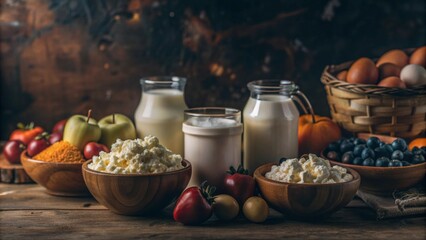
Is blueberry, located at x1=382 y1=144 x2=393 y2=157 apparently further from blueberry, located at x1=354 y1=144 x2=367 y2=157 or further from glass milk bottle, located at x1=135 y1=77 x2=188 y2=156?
glass milk bottle, located at x1=135 y1=77 x2=188 y2=156

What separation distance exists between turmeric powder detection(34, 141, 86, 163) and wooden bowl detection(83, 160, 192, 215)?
0.68 ft

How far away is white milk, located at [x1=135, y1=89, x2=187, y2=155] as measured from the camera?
2.09m

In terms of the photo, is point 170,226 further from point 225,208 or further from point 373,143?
point 373,143

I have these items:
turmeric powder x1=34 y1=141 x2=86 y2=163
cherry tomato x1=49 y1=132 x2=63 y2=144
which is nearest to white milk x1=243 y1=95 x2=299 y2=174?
turmeric powder x1=34 y1=141 x2=86 y2=163

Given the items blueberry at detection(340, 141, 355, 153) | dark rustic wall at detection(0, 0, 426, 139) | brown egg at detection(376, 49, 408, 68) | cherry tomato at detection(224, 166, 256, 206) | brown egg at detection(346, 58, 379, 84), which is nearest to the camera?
cherry tomato at detection(224, 166, 256, 206)

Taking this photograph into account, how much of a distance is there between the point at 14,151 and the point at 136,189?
0.74 m

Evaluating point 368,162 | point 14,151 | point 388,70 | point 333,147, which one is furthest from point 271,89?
point 14,151

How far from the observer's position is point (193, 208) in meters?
1.72

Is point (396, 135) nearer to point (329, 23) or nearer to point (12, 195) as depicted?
point (329, 23)

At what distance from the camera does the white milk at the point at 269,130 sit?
6.64 feet

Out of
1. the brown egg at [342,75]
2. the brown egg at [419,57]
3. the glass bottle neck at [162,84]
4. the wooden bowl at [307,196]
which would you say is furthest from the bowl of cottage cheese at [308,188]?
the brown egg at [419,57]

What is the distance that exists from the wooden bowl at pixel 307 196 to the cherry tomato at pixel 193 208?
0.17 metres

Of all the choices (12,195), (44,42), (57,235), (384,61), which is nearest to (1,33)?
(44,42)

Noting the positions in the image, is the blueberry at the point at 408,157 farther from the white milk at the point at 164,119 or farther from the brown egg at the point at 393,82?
the white milk at the point at 164,119
